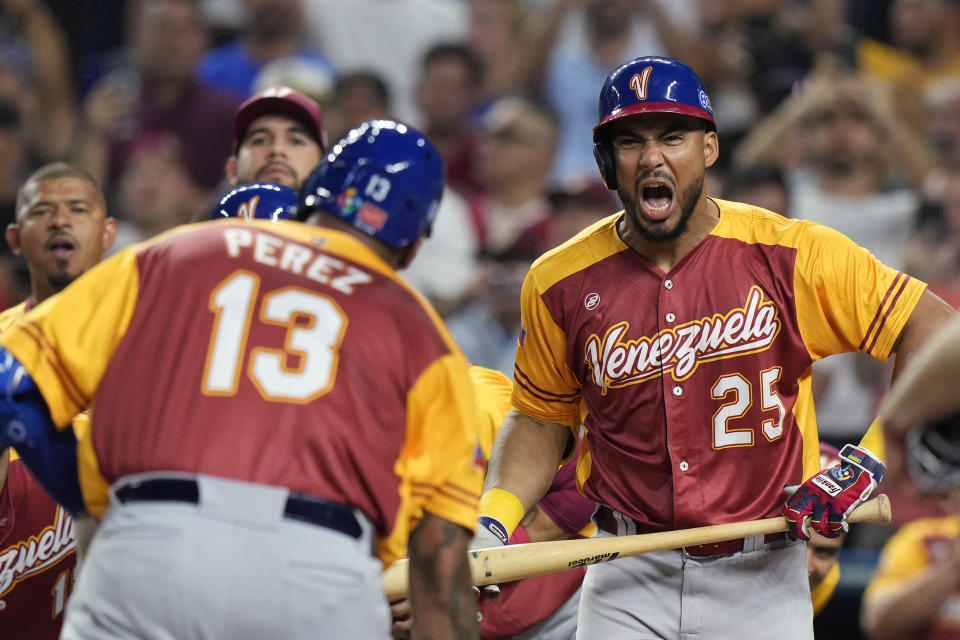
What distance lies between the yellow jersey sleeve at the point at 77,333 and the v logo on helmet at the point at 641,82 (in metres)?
1.94

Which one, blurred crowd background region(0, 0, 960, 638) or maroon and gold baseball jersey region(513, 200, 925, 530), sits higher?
blurred crowd background region(0, 0, 960, 638)

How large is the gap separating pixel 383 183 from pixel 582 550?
1567 mm

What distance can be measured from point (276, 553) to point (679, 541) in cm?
169

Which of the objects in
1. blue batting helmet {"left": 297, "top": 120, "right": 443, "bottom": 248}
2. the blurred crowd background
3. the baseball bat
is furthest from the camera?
the blurred crowd background

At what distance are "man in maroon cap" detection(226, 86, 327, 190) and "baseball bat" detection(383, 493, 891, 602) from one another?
7.68 feet

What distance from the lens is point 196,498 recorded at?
3146 mm

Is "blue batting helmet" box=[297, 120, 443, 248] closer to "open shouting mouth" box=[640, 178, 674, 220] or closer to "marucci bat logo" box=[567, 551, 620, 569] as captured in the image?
"open shouting mouth" box=[640, 178, 674, 220]

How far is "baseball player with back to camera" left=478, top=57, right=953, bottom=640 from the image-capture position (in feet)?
14.6

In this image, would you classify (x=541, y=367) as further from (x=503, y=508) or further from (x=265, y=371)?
(x=265, y=371)

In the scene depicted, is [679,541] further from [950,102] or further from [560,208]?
[950,102]

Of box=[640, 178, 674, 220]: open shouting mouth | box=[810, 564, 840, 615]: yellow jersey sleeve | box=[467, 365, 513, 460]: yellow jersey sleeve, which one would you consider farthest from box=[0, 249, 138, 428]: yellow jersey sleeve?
box=[810, 564, 840, 615]: yellow jersey sleeve

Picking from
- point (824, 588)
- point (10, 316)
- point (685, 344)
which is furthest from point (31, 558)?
point (824, 588)

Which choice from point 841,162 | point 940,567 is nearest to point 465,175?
point 841,162

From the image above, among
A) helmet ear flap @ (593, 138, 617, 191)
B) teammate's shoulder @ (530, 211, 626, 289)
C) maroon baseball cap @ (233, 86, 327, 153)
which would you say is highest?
maroon baseball cap @ (233, 86, 327, 153)
